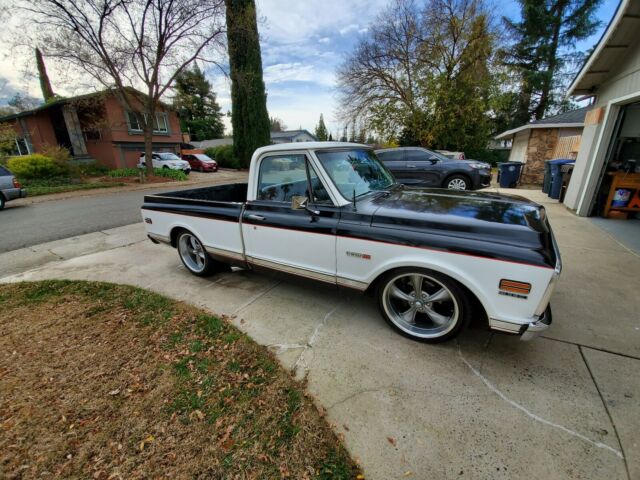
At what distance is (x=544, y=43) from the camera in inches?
941

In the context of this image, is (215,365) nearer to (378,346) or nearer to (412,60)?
(378,346)

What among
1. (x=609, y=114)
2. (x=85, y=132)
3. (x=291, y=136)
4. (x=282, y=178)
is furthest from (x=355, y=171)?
(x=291, y=136)

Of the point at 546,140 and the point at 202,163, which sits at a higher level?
the point at 546,140

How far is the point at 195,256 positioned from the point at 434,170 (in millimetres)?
8293

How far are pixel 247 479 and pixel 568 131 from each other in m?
18.4

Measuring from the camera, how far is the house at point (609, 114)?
5574 mm

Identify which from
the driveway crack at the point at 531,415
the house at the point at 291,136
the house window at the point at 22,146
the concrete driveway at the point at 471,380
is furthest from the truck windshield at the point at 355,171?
the house at the point at 291,136

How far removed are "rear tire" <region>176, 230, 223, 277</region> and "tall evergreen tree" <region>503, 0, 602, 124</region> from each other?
28928mm

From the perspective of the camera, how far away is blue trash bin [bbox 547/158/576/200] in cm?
904

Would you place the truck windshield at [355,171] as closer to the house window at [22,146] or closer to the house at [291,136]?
the house window at [22,146]

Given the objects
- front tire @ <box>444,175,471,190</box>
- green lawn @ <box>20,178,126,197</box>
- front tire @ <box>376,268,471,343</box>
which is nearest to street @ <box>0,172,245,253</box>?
green lawn @ <box>20,178,126,197</box>

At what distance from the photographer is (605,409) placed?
1.97 metres

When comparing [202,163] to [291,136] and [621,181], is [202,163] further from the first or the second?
[291,136]

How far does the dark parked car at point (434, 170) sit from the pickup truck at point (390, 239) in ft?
20.8
